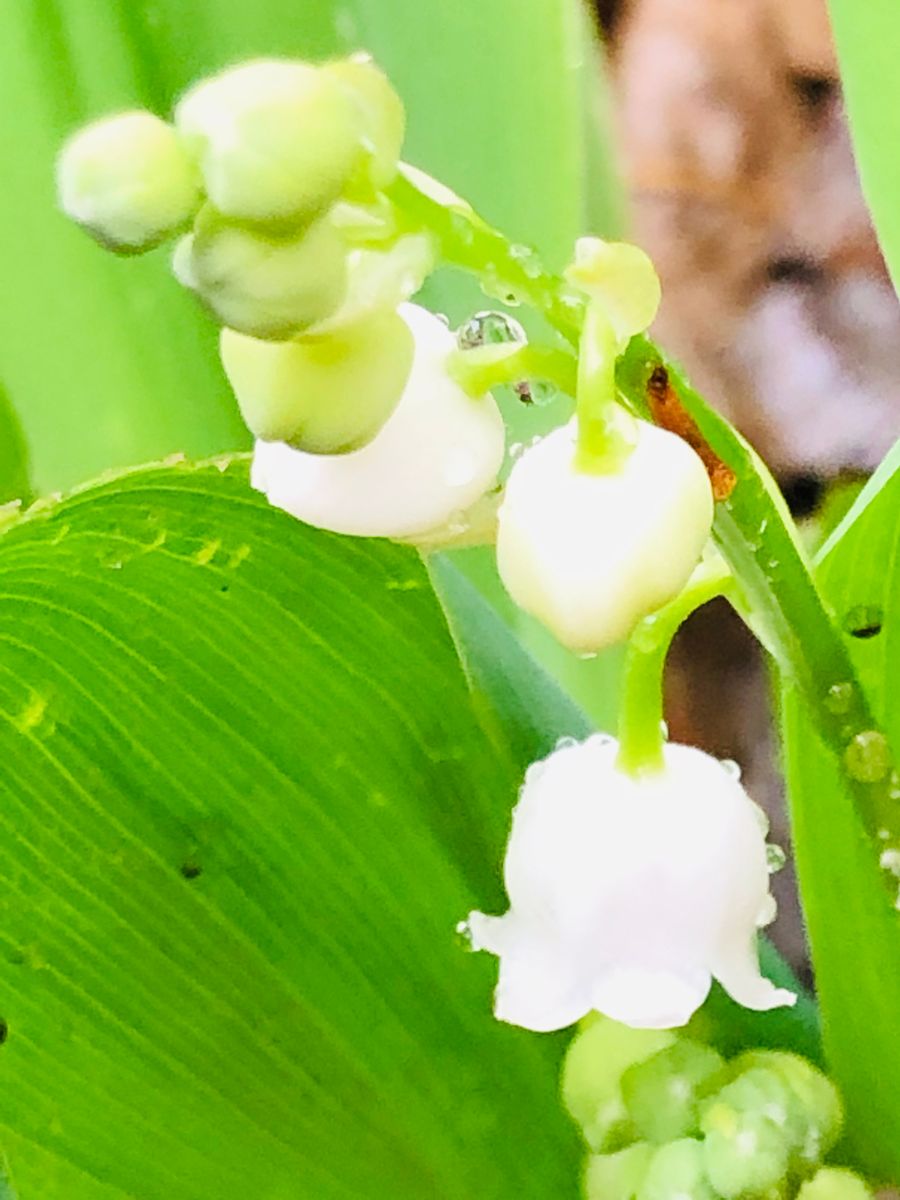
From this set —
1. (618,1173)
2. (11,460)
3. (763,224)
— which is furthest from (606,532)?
(763,224)

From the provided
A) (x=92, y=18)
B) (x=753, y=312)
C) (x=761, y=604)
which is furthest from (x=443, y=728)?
(x=753, y=312)

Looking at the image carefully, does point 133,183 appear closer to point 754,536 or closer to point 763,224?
point 754,536

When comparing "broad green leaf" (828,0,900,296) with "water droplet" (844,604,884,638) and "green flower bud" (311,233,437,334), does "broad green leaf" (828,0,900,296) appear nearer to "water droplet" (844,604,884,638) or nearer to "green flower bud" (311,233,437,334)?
"water droplet" (844,604,884,638)

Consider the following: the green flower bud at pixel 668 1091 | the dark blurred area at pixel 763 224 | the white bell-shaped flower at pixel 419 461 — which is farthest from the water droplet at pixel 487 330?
the dark blurred area at pixel 763 224

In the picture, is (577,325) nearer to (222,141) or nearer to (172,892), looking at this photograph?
(222,141)

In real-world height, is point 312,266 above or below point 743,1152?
above

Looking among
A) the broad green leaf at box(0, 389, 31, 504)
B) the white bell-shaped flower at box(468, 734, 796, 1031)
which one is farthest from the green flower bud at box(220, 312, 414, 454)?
the broad green leaf at box(0, 389, 31, 504)
